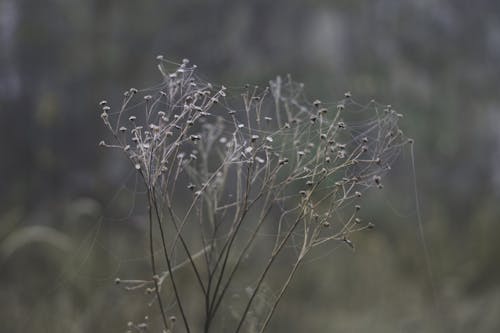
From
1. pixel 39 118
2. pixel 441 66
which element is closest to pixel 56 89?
pixel 39 118

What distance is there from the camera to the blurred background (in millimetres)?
1774

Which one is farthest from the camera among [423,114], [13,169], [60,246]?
[423,114]

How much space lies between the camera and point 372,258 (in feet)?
6.05

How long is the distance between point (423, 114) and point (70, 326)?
1122 millimetres

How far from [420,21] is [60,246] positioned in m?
1.21

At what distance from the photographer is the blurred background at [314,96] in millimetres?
1774

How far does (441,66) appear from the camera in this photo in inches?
77.9

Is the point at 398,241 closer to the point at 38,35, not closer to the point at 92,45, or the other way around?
the point at 92,45

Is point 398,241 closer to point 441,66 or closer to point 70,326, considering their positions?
point 441,66

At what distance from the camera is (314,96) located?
183cm

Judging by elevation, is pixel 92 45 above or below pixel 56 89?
above

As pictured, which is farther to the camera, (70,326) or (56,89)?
(56,89)

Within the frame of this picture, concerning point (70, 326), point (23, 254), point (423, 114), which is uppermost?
point (423, 114)

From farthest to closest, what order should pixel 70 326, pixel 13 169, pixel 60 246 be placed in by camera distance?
pixel 13 169 → pixel 60 246 → pixel 70 326
